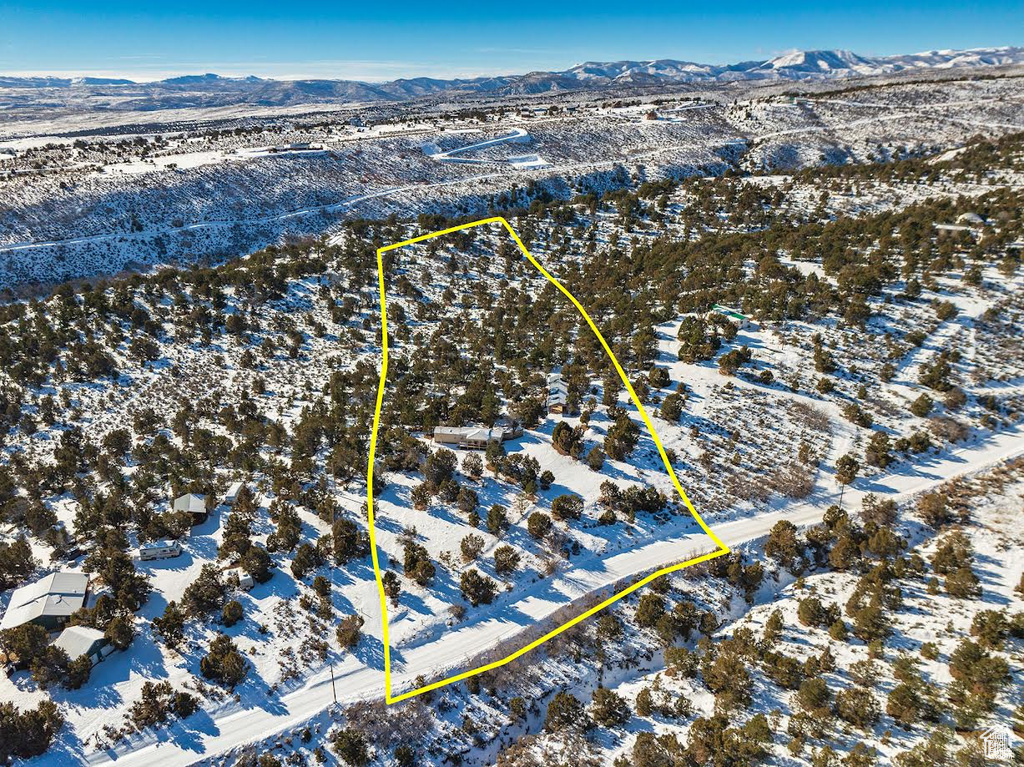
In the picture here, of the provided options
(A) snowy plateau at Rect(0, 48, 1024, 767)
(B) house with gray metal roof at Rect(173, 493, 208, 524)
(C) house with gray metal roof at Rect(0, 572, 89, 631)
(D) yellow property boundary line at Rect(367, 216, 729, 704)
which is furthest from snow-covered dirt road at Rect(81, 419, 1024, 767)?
(B) house with gray metal roof at Rect(173, 493, 208, 524)

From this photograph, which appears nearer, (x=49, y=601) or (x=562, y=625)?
(x=49, y=601)

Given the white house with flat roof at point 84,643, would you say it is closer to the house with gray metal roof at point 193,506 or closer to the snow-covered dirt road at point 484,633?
the snow-covered dirt road at point 484,633

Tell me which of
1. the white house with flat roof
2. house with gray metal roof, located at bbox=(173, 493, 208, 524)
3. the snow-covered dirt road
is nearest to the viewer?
the snow-covered dirt road

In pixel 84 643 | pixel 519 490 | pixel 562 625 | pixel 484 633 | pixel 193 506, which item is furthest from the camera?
pixel 519 490

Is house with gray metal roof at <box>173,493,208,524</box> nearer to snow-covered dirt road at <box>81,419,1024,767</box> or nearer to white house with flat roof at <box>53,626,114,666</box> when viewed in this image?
white house with flat roof at <box>53,626,114,666</box>

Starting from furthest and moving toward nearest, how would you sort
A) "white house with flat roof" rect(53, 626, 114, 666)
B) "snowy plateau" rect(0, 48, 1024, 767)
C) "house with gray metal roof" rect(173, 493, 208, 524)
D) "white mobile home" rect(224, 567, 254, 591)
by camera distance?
"house with gray metal roof" rect(173, 493, 208, 524) < "white mobile home" rect(224, 567, 254, 591) < "white house with flat roof" rect(53, 626, 114, 666) < "snowy plateau" rect(0, 48, 1024, 767)

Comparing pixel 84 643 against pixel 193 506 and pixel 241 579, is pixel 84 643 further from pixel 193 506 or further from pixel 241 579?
pixel 193 506

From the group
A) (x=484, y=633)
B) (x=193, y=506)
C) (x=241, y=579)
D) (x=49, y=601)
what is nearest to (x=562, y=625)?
(x=484, y=633)

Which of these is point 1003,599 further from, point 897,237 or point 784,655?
point 897,237

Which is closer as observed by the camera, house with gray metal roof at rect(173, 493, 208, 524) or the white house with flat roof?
the white house with flat roof

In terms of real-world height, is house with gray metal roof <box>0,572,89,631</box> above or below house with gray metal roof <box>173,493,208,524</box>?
below

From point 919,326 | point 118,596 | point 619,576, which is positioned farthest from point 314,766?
point 919,326
